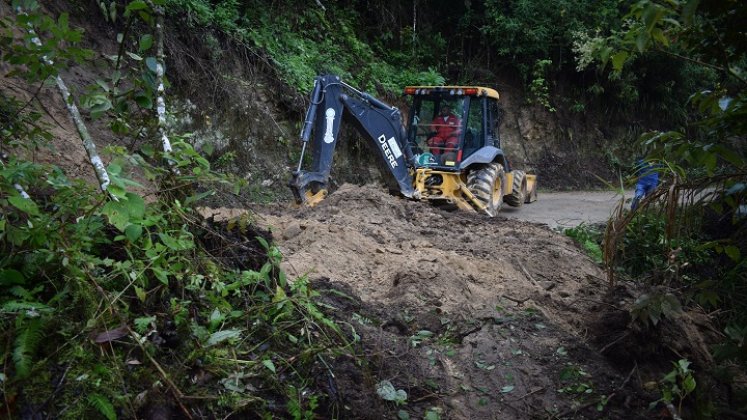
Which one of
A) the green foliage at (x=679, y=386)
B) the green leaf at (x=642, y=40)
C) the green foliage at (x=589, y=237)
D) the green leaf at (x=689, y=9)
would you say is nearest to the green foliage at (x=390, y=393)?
the green foliage at (x=679, y=386)

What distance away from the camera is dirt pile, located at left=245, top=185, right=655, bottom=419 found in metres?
3.64

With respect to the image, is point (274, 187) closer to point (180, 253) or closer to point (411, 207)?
point (411, 207)

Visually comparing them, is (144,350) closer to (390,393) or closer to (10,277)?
(10,277)

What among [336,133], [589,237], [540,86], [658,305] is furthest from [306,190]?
[540,86]

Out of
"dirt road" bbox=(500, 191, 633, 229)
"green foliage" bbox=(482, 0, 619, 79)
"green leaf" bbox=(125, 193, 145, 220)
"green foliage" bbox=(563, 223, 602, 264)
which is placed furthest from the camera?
"green foliage" bbox=(482, 0, 619, 79)

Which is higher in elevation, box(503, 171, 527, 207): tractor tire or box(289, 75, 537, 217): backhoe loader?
box(289, 75, 537, 217): backhoe loader

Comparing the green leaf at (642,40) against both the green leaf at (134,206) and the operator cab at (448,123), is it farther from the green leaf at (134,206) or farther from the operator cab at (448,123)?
the operator cab at (448,123)

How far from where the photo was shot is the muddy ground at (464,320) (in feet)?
11.9

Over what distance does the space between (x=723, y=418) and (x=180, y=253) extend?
3.08 m

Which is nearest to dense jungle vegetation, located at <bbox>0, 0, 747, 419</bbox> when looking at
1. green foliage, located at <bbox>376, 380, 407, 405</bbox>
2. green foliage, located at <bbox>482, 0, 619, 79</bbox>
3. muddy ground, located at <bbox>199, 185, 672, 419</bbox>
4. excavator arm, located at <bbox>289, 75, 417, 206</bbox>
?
green foliage, located at <bbox>376, 380, 407, 405</bbox>

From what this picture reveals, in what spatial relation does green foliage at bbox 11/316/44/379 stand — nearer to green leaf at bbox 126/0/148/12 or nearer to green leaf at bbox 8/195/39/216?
green leaf at bbox 8/195/39/216

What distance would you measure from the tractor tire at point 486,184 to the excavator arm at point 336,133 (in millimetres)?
1105

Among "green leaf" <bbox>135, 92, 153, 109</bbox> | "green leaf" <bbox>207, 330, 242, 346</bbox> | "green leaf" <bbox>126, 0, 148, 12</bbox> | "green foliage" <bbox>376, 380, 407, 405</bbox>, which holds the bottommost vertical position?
"green foliage" <bbox>376, 380, 407, 405</bbox>

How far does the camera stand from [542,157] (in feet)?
61.6
